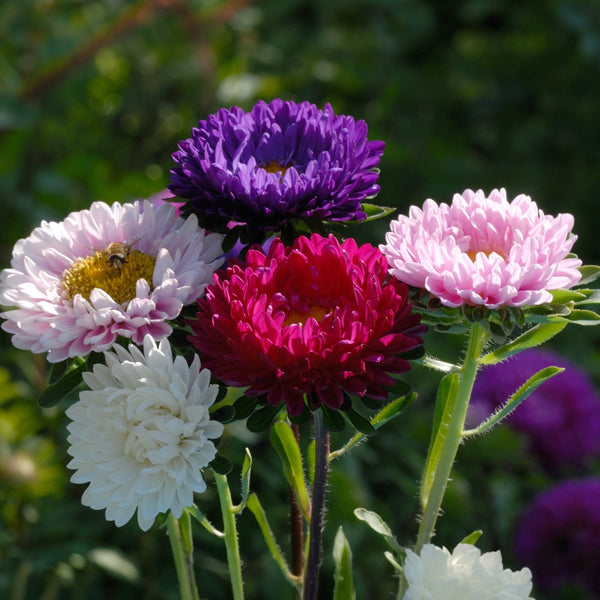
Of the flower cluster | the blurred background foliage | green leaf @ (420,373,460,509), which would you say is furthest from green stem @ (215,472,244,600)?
the blurred background foliage

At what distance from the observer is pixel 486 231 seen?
0.47 meters

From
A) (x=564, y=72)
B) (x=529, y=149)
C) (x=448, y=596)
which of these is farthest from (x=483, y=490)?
(x=564, y=72)

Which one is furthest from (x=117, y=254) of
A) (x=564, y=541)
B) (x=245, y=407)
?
(x=564, y=541)

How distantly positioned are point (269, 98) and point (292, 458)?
1.15 m

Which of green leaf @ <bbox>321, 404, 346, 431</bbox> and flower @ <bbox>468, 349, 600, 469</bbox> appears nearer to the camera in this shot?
green leaf @ <bbox>321, 404, 346, 431</bbox>

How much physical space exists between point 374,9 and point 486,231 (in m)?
1.56

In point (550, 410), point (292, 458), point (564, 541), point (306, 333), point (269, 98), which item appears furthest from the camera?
point (269, 98)

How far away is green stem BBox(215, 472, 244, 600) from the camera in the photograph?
474mm

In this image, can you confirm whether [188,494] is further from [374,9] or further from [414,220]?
[374,9]

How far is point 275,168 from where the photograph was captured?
1.70 feet

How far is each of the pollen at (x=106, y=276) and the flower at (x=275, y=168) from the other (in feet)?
0.14

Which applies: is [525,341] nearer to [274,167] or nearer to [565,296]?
[565,296]

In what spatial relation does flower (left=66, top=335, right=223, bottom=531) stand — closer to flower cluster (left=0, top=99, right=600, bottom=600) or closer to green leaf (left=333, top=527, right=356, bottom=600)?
flower cluster (left=0, top=99, right=600, bottom=600)

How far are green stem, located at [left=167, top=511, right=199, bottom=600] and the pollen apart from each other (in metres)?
0.13
